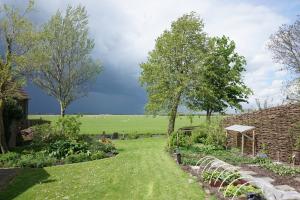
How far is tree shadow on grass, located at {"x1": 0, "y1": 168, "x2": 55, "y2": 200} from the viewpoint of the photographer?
604 inches

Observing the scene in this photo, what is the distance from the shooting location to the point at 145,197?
14219 mm

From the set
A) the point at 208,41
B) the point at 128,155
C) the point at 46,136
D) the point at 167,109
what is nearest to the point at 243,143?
the point at 128,155

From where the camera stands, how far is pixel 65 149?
24.7 metres

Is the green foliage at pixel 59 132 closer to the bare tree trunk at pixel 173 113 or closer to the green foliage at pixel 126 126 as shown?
the green foliage at pixel 126 126

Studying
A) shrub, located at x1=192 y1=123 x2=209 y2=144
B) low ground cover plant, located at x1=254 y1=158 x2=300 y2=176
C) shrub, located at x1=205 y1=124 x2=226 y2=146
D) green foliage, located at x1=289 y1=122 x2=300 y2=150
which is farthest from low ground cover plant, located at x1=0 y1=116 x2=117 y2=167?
green foliage, located at x1=289 y1=122 x2=300 y2=150

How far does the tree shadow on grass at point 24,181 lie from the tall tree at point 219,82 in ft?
86.4

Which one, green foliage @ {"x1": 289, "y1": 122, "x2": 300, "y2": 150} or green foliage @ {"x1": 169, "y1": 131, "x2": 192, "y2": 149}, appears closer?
green foliage @ {"x1": 289, "y1": 122, "x2": 300, "y2": 150}

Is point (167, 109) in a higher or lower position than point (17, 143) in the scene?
higher

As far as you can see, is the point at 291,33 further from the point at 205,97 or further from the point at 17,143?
the point at 17,143

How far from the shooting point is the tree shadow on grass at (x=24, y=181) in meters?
15.3

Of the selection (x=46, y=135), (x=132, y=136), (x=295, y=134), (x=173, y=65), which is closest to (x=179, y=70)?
(x=173, y=65)

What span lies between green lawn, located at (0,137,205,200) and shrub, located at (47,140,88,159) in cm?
227

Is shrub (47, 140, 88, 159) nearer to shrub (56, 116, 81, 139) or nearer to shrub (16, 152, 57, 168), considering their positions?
shrub (16, 152, 57, 168)

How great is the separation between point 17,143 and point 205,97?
21.8 metres
